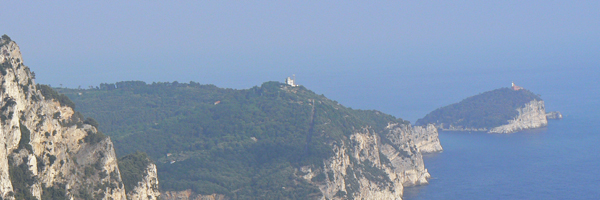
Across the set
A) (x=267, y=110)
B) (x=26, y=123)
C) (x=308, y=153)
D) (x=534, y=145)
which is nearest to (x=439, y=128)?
(x=534, y=145)

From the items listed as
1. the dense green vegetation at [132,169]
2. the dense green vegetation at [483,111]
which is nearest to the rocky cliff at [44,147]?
the dense green vegetation at [132,169]

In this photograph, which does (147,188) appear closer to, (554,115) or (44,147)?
(44,147)

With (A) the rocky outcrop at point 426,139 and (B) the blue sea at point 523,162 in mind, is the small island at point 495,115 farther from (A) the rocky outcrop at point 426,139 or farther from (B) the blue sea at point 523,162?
(A) the rocky outcrop at point 426,139

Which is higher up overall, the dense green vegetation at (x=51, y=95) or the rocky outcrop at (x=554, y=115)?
the rocky outcrop at (x=554, y=115)

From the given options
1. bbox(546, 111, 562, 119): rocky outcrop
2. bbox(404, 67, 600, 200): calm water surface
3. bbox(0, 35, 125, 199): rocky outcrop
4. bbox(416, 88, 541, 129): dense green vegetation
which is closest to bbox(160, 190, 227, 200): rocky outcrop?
bbox(0, 35, 125, 199): rocky outcrop

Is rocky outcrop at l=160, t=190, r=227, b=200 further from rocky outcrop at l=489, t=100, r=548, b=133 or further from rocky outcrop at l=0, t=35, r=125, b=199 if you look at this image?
rocky outcrop at l=489, t=100, r=548, b=133
